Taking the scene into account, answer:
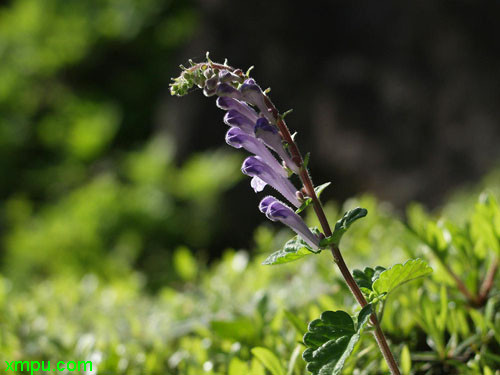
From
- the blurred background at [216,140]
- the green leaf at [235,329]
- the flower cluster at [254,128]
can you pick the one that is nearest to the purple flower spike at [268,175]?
the flower cluster at [254,128]

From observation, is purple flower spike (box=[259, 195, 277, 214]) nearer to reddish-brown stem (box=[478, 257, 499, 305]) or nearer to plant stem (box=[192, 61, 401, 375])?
plant stem (box=[192, 61, 401, 375])

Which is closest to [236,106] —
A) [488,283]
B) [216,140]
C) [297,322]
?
[297,322]

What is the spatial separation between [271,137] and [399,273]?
0.34m

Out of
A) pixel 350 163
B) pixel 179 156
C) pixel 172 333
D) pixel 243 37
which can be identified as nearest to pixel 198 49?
pixel 243 37

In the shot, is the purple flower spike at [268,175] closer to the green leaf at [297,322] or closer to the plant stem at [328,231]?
the plant stem at [328,231]

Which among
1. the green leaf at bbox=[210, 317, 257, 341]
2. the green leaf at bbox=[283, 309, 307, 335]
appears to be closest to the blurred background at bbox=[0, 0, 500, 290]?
the green leaf at bbox=[210, 317, 257, 341]

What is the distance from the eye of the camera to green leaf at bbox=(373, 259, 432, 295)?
1.05m

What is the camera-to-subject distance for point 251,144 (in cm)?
124

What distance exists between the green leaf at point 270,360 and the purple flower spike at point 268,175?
1.23ft

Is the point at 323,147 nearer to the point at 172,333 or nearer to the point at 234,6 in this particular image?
the point at 234,6

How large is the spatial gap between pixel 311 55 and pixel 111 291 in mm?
4981

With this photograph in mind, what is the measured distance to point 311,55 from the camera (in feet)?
23.3

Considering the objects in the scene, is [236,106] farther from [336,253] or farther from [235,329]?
[235,329]

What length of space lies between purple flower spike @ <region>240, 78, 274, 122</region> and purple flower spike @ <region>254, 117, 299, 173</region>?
0.11 feet
